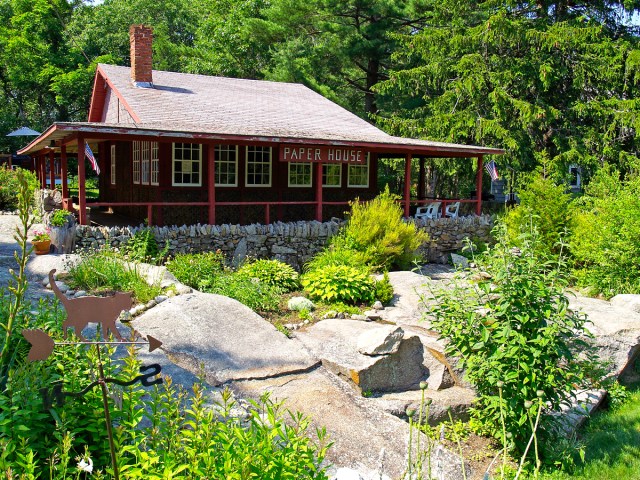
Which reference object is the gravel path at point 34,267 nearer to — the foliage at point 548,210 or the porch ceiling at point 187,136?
the porch ceiling at point 187,136

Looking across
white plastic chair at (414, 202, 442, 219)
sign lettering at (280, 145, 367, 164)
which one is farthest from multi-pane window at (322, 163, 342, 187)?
white plastic chair at (414, 202, 442, 219)

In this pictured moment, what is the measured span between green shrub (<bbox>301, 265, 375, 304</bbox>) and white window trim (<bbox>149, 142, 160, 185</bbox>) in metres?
6.11

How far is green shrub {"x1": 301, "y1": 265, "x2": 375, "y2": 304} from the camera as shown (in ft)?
34.3

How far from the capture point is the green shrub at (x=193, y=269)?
1049 centimetres

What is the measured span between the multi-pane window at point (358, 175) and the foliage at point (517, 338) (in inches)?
473

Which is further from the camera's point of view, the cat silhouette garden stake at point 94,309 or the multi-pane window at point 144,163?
the multi-pane window at point 144,163

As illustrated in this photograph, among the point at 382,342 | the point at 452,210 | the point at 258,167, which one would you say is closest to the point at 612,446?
Result: the point at 382,342

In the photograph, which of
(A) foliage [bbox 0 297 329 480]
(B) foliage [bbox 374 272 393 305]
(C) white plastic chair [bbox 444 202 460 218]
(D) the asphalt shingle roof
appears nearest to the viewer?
(A) foliage [bbox 0 297 329 480]

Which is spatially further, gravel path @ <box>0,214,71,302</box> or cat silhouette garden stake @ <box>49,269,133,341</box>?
gravel path @ <box>0,214,71,302</box>

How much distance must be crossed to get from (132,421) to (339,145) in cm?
1227

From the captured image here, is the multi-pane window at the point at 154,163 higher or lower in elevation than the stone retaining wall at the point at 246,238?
higher

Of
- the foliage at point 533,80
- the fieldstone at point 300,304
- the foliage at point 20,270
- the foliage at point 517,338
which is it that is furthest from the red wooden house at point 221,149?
the foliage at point 20,270

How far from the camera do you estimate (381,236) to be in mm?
13031

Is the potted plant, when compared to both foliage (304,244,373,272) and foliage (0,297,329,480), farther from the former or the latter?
foliage (0,297,329,480)
